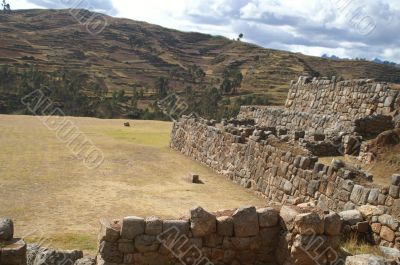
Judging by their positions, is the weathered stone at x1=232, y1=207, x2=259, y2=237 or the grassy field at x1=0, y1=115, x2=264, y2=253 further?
the grassy field at x1=0, y1=115, x2=264, y2=253

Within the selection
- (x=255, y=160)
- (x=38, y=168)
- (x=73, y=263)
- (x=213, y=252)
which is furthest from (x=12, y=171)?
(x=213, y=252)

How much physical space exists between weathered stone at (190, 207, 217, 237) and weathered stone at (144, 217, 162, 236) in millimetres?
580

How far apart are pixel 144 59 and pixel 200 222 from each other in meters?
142

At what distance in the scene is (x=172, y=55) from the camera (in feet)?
527

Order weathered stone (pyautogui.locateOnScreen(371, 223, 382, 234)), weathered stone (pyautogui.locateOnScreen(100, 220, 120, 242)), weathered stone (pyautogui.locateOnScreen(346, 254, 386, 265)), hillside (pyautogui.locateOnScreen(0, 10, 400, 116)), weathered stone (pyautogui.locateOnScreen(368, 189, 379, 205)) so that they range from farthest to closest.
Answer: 1. hillside (pyautogui.locateOnScreen(0, 10, 400, 116))
2. weathered stone (pyautogui.locateOnScreen(368, 189, 379, 205))
3. weathered stone (pyautogui.locateOnScreen(371, 223, 382, 234))
4. weathered stone (pyautogui.locateOnScreen(100, 220, 120, 242))
5. weathered stone (pyautogui.locateOnScreen(346, 254, 386, 265))

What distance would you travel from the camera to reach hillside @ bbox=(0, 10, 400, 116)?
105875 mm

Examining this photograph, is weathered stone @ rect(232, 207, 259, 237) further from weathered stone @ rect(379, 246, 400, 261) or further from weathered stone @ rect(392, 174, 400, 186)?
weathered stone @ rect(392, 174, 400, 186)

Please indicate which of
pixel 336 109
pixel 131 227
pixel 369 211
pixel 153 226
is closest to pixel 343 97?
pixel 336 109

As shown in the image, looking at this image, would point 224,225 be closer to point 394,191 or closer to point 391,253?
point 391,253

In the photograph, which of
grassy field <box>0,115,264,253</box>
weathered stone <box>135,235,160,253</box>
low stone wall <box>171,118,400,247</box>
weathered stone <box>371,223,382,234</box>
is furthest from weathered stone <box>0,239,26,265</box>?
weathered stone <box>371,223,382,234</box>

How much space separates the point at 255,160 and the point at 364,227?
8.14 meters

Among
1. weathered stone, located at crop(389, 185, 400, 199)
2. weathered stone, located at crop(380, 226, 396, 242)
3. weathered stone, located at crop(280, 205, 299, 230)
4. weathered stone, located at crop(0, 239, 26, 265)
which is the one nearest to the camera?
weathered stone, located at crop(0, 239, 26, 265)

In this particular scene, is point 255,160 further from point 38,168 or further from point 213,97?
point 213,97

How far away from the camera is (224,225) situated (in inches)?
330
